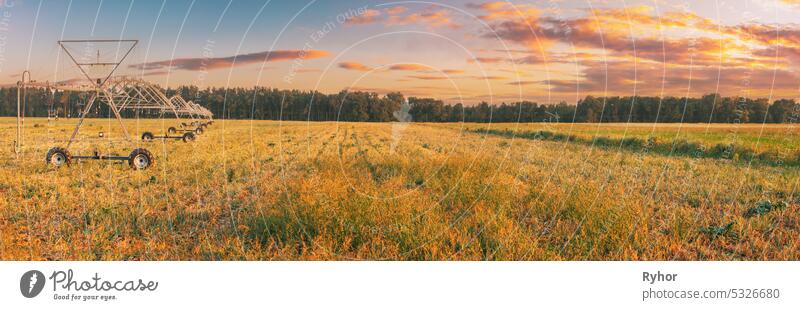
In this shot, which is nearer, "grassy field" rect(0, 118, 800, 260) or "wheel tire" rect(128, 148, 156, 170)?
"grassy field" rect(0, 118, 800, 260)

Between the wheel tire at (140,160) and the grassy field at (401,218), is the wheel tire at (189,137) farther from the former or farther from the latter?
the grassy field at (401,218)

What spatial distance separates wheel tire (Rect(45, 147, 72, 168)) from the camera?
16.5 m

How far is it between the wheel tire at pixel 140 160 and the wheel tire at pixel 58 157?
6.88 ft

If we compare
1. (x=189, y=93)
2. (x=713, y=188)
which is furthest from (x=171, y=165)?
(x=189, y=93)

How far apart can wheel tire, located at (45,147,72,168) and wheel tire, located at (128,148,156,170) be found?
210 cm

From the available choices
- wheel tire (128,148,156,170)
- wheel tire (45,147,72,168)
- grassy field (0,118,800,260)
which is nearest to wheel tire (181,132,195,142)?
wheel tire (45,147,72,168)

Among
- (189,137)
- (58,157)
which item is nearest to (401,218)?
(58,157)

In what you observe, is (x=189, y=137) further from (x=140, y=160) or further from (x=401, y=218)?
(x=401, y=218)

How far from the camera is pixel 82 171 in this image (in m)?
15.4

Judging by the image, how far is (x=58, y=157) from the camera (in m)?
16.7

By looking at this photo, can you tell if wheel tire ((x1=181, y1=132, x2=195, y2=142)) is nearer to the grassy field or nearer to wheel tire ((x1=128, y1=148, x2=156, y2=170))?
wheel tire ((x1=128, y1=148, x2=156, y2=170))

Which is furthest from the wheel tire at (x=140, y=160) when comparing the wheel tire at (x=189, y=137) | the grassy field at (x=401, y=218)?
the wheel tire at (x=189, y=137)

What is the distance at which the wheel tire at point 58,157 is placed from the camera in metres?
16.5
